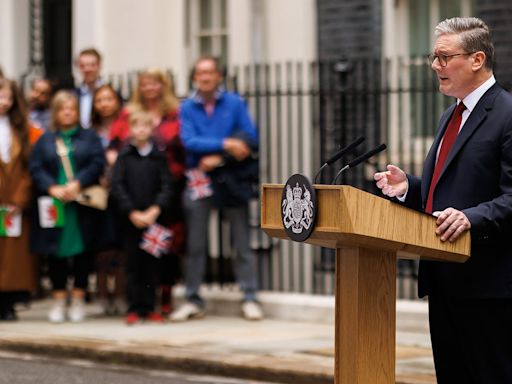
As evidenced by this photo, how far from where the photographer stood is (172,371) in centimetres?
924

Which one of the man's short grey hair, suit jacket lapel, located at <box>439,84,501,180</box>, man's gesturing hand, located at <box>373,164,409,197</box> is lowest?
man's gesturing hand, located at <box>373,164,409,197</box>

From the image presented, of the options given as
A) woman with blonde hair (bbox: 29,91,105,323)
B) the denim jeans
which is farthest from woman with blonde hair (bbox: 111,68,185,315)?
woman with blonde hair (bbox: 29,91,105,323)

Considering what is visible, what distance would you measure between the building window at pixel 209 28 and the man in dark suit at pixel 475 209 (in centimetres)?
940

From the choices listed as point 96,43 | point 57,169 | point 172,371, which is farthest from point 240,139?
point 96,43

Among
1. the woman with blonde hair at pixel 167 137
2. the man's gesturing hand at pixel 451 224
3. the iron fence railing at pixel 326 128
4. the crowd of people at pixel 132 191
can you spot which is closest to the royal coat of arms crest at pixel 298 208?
the man's gesturing hand at pixel 451 224

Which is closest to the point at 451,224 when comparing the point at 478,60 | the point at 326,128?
the point at 478,60

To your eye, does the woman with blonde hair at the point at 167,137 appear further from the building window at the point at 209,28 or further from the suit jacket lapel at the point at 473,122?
the suit jacket lapel at the point at 473,122

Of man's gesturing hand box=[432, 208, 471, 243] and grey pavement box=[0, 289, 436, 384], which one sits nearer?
man's gesturing hand box=[432, 208, 471, 243]

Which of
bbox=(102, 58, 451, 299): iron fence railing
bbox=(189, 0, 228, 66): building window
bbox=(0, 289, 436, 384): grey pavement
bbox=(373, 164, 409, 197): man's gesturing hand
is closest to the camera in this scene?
bbox=(373, 164, 409, 197): man's gesturing hand

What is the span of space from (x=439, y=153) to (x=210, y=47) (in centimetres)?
949

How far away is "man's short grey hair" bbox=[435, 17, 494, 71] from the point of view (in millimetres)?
5164

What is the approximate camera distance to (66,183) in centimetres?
1141

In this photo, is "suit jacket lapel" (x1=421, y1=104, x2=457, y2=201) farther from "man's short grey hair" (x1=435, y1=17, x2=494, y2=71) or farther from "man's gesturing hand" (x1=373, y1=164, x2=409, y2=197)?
"man's short grey hair" (x1=435, y1=17, x2=494, y2=71)

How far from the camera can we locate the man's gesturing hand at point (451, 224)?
498 cm
